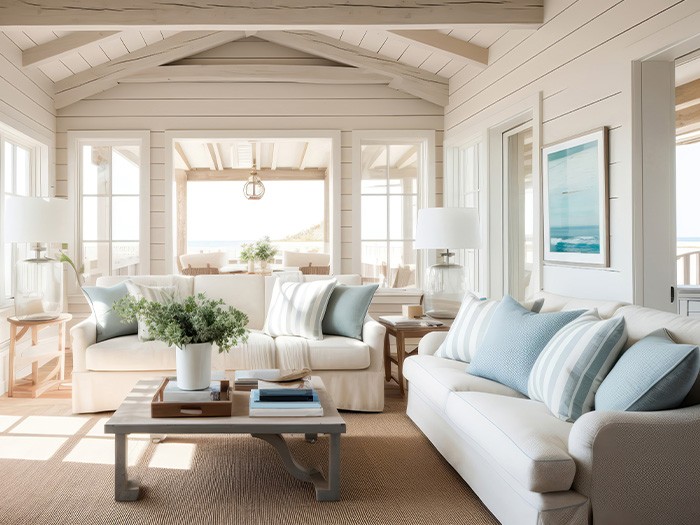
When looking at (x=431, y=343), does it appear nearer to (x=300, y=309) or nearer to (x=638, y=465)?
(x=300, y=309)

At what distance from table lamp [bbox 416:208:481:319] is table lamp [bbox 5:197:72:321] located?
2695 millimetres

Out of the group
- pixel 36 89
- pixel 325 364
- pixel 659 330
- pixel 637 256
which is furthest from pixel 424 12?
pixel 36 89

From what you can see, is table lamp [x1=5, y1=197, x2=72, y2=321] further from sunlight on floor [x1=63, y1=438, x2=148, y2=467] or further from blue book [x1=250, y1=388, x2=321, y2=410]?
blue book [x1=250, y1=388, x2=321, y2=410]

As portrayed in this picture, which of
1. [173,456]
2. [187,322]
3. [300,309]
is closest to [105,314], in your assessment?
[300,309]

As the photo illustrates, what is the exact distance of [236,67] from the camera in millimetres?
6301

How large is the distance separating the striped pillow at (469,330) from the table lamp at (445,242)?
3.55 feet

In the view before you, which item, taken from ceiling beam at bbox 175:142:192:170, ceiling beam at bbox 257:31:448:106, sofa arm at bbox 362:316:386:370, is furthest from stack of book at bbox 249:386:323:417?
ceiling beam at bbox 175:142:192:170

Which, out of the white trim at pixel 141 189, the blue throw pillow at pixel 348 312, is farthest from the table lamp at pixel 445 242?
the white trim at pixel 141 189

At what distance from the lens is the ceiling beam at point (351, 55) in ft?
20.2

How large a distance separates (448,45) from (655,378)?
12.3 ft

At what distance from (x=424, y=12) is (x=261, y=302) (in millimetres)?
2367

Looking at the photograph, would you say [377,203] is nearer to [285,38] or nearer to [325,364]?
[285,38]

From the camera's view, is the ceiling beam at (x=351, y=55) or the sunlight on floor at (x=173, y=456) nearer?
the sunlight on floor at (x=173, y=456)

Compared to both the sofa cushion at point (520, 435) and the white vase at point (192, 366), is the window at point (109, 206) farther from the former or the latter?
the sofa cushion at point (520, 435)
